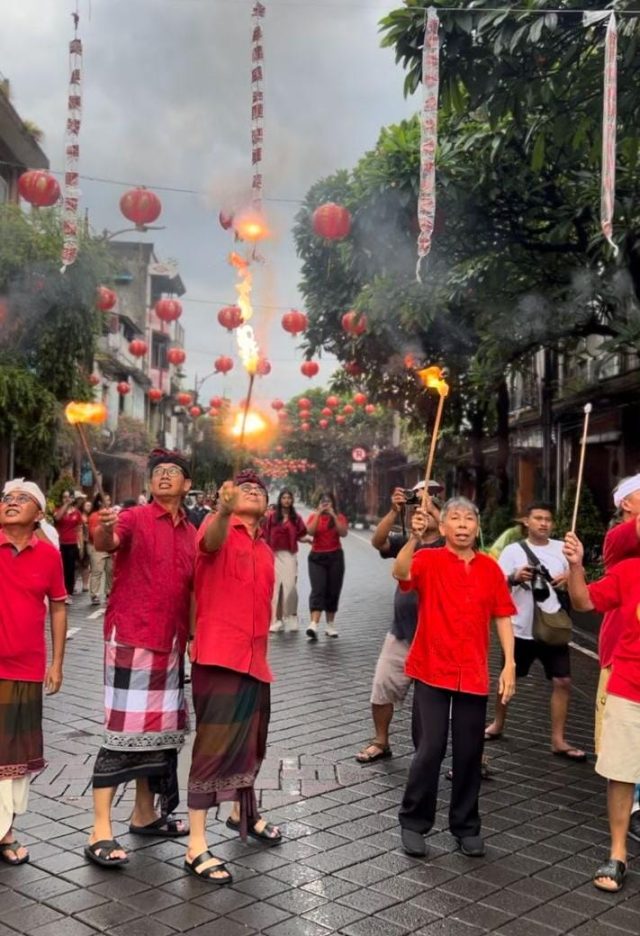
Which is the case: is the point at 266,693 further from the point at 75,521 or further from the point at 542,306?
the point at 75,521

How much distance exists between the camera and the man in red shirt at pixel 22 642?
4098mm

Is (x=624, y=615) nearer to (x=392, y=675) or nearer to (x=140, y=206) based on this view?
(x=392, y=675)

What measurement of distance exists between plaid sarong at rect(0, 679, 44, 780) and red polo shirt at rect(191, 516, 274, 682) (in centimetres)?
84

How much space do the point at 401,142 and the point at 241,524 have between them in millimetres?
8687

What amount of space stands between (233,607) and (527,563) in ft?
Answer: 8.38

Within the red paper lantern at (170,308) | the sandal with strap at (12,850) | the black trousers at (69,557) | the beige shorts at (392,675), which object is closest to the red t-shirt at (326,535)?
the red paper lantern at (170,308)

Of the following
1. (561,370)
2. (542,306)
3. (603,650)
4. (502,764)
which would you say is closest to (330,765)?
(502,764)

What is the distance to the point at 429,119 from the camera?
24.2 ft

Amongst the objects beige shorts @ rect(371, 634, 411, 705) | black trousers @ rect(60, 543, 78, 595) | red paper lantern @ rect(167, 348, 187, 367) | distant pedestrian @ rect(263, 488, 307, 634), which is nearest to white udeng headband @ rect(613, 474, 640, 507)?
beige shorts @ rect(371, 634, 411, 705)

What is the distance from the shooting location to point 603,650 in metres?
4.36

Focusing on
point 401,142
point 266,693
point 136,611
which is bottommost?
point 266,693

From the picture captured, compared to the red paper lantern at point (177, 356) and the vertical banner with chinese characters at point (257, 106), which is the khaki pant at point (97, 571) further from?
the vertical banner with chinese characters at point (257, 106)

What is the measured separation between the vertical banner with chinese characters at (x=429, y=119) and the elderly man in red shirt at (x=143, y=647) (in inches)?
166

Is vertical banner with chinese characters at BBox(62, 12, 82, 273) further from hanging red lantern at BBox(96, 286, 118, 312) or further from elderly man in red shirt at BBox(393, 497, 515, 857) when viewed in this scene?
hanging red lantern at BBox(96, 286, 118, 312)
